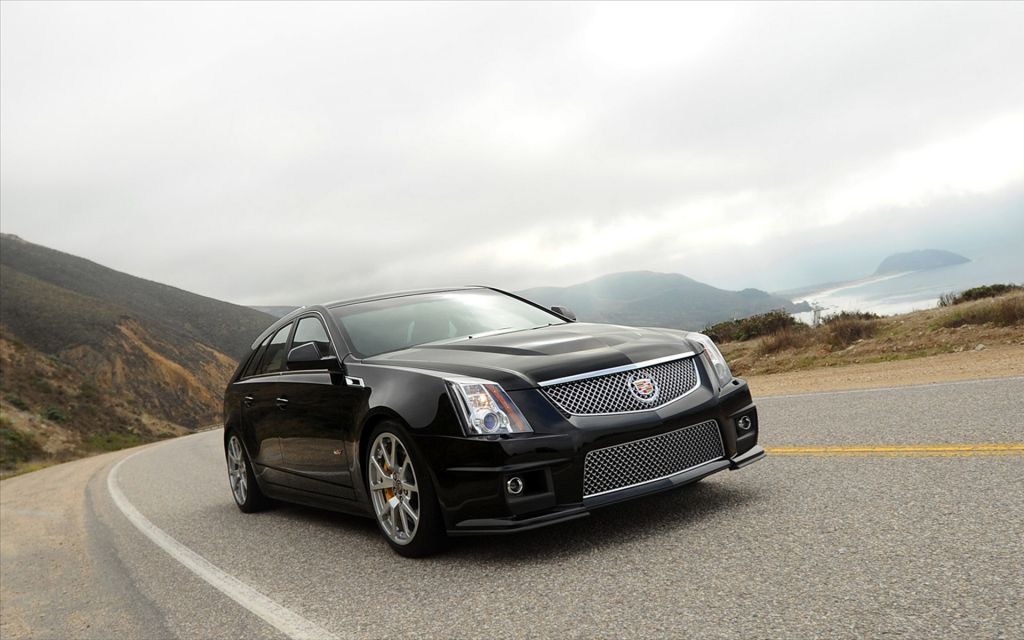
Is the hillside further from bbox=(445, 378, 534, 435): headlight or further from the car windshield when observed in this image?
bbox=(445, 378, 534, 435): headlight

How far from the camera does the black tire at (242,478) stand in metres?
7.93

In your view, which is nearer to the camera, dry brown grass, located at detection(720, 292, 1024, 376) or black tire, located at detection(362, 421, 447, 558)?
black tire, located at detection(362, 421, 447, 558)

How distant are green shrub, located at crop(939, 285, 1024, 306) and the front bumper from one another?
66.3 feet

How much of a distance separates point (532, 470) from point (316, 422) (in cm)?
215

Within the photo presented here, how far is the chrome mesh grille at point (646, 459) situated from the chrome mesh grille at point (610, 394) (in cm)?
19

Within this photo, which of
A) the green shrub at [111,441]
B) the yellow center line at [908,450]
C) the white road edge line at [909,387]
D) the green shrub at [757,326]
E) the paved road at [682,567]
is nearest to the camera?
the paved road at [682,567]

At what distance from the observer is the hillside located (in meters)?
46.8

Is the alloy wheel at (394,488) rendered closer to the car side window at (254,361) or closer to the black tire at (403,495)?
the black tire at (403,495)

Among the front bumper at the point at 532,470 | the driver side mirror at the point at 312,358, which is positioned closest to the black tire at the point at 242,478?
the driver side mirror at the point at 312,358

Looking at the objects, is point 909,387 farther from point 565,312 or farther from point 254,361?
point 254,361

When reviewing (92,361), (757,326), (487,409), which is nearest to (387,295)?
(487,409)

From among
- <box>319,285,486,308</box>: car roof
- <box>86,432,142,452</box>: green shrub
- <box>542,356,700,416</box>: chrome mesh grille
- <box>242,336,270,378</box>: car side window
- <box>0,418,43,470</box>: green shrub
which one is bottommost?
<box>86,432,142,452</box>: green shrub

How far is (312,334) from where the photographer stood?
675cm

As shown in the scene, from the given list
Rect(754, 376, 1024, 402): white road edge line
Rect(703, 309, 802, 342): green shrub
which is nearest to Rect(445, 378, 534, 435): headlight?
Rect(754, 376, 1024, 402): white road edge line
